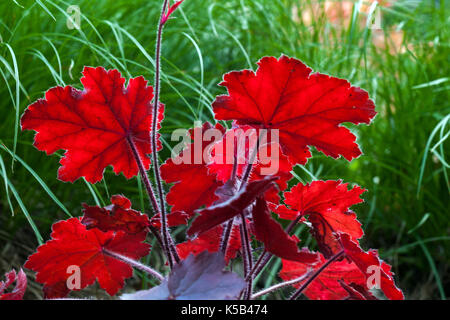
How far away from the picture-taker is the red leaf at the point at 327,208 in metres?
0.48

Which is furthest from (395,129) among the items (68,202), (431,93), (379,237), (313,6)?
(68,202)

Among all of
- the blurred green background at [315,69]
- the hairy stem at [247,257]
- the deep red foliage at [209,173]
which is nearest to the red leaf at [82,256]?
the deep red foliage at [209,173]

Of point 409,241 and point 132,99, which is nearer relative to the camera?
point 132,99

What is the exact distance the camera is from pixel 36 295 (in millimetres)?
983

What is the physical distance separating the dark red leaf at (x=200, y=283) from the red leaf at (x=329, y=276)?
0.19m

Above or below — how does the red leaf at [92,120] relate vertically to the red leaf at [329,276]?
above

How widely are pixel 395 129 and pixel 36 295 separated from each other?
0.99m

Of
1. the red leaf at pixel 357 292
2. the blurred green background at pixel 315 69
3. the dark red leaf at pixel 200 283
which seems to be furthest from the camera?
the blurred green background at pixel 315 69

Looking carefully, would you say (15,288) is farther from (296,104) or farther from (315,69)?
(315,69)

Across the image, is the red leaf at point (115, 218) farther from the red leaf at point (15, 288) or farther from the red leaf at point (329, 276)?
the red leaf at point (329, 276)

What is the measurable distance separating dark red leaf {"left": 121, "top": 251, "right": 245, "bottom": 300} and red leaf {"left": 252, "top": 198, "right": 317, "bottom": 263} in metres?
0.04

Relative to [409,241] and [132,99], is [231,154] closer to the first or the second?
[132,99]

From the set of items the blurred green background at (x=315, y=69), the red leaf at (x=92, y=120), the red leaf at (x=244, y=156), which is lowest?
the blurred green background at (x=315, y=69)

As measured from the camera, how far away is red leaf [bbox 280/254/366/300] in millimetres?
531
